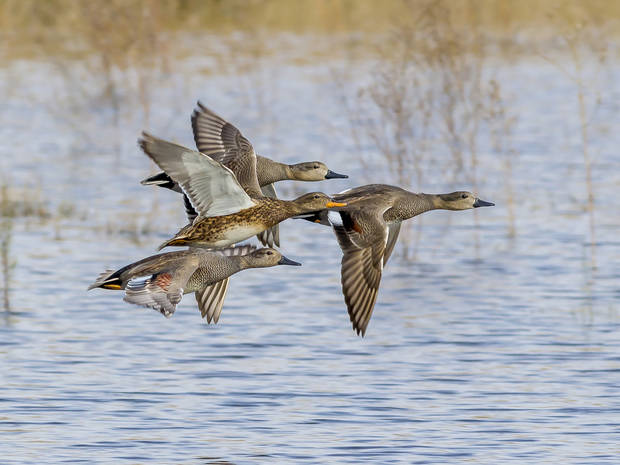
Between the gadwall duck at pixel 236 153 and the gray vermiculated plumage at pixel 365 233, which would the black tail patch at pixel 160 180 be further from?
the gray vermiculated plumage at pixel 365 233

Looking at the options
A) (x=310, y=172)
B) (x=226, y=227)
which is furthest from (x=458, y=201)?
(x=226, y=227)

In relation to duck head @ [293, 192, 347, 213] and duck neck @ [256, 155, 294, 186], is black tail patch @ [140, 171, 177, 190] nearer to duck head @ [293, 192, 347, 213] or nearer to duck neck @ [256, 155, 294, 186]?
duck head @ [293, 192, 347, 213]

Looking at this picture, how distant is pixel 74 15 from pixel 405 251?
49.4ft

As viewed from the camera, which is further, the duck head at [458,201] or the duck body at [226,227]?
the duck head at [458,201]

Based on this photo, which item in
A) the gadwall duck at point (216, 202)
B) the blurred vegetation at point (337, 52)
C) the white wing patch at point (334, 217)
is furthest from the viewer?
the blurred vegetation at point (337, 52)

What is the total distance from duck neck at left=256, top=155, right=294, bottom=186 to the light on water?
4.57ft

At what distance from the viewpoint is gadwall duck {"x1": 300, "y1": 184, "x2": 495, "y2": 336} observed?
9.43 m

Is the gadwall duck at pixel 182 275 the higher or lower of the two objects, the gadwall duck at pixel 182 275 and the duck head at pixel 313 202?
the lower

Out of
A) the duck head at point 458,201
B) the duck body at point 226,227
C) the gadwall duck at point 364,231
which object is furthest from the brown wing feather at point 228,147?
the duck head at point 458,201

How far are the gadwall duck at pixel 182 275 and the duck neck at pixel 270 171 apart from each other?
70 cm

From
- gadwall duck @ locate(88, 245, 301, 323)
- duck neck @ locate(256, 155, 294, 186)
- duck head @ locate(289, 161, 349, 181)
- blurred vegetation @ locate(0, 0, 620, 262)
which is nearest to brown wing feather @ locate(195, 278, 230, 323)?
gadwall duck @ locate(88, 245, 301, 323)

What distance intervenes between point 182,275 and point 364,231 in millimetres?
1459

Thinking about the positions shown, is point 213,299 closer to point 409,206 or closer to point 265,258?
point 265,258

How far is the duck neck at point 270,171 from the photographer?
1034 centimetres
